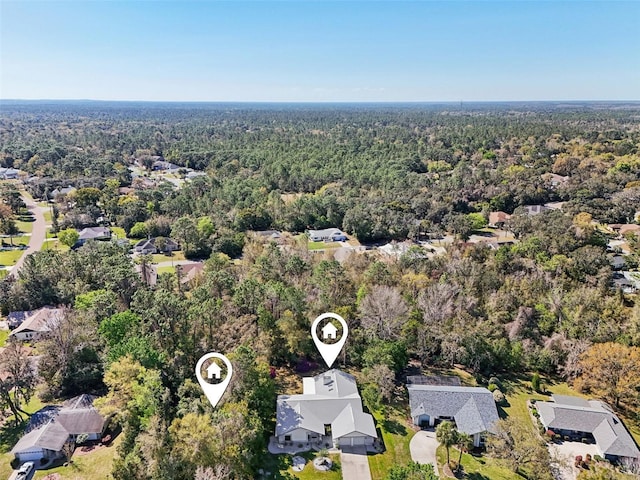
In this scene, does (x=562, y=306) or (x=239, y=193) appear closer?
(x=562, y=306)

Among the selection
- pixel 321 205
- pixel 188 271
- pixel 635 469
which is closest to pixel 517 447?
pixel 635 469

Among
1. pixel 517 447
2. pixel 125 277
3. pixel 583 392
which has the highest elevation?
pixel 125 277

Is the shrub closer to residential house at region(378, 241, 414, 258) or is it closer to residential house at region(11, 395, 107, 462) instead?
residential house at region(378, 241, 414, 258)

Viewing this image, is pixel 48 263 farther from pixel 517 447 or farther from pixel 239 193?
pixel 517 447

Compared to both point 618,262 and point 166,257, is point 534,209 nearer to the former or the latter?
point 618,262

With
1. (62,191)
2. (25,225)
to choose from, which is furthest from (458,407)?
(62,191)

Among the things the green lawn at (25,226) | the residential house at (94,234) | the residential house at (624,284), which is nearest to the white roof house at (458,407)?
the residential house at (624,284)

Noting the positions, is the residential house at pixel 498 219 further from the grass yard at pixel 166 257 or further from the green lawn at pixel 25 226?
the green lawn at pixel 25 226
